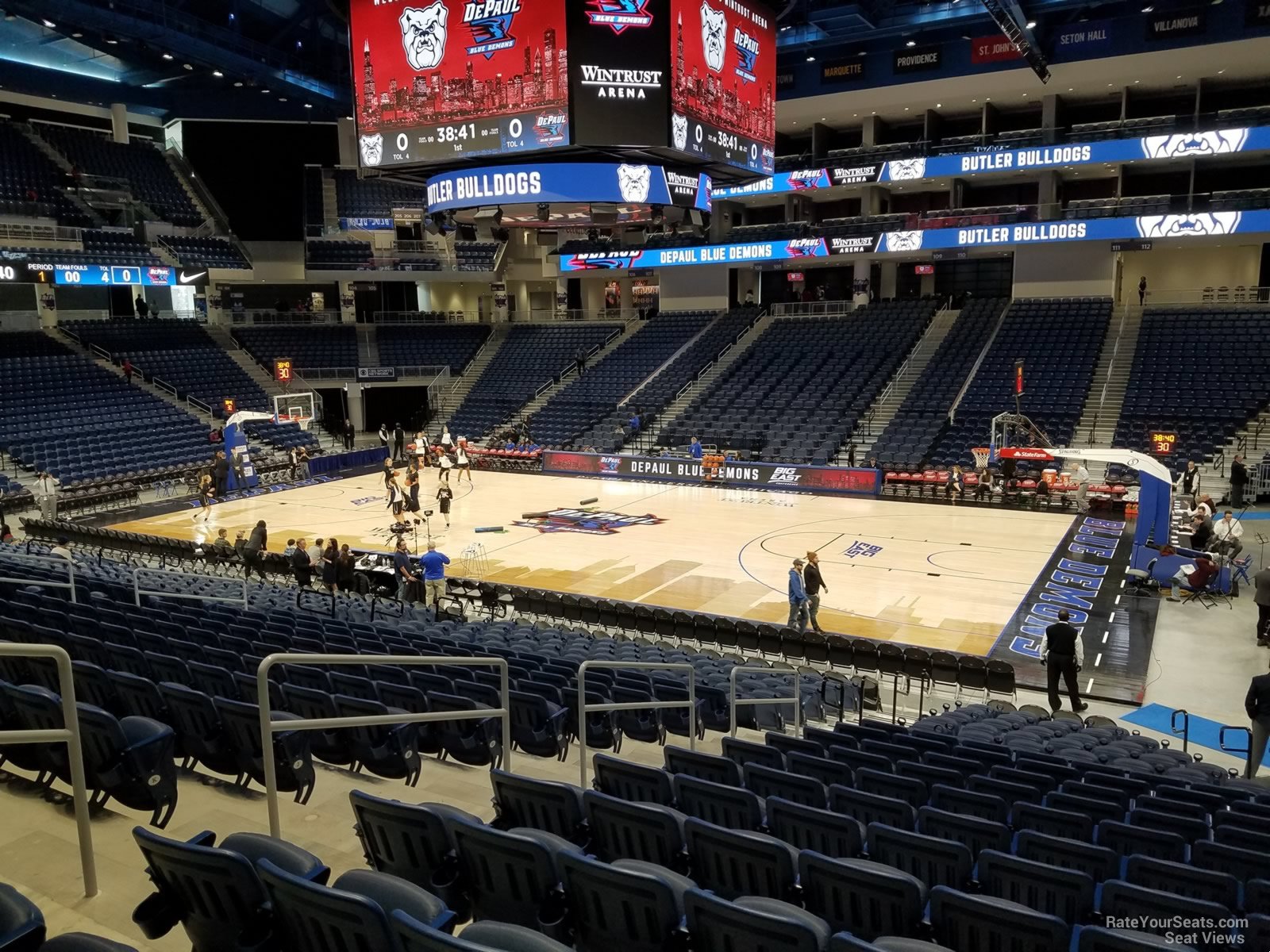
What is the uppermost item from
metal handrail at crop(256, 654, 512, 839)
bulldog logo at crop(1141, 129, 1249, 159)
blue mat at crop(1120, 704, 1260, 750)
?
bulldog logo at crop(1141, 129, 1249, 159)

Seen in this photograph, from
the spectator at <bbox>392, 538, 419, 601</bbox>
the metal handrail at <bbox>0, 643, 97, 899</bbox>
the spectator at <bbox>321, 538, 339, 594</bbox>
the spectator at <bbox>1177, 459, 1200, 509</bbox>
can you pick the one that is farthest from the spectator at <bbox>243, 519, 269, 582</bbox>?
the spectator at <bbox>1177, 459, 1200, 509</bbox>

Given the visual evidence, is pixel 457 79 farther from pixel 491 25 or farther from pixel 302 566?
pixel 302 566

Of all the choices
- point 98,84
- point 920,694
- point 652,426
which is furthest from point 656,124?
point 98,84

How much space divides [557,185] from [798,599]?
8.05 meters

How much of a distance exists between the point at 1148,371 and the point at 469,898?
3230 cm

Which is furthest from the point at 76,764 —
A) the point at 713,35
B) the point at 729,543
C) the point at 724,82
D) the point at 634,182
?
the point at 729,543

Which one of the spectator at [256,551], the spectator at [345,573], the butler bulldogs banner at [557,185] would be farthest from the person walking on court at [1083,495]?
the spectator at [256,551]

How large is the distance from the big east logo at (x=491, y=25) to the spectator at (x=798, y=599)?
9843 millimetres

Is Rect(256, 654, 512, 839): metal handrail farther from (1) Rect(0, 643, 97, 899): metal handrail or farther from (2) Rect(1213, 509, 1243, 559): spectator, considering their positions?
(2) Rect(1213, 509, 1243, 559): spectator

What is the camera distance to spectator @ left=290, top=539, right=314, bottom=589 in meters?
17.9

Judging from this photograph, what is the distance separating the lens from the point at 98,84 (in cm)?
4084

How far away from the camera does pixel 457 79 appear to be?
1592 centimetres

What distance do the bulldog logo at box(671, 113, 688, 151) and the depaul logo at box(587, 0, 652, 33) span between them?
1492 mm

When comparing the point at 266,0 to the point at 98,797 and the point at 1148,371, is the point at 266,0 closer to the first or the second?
the point at 1148,371
